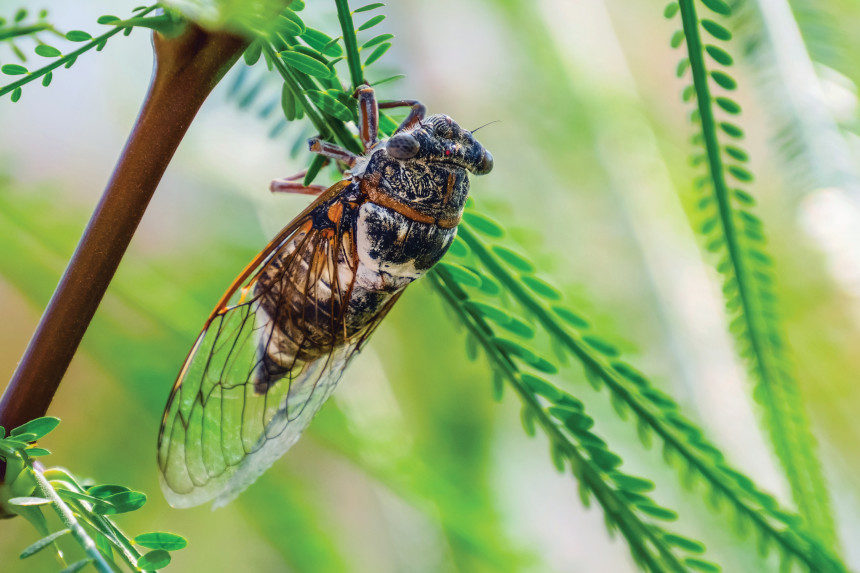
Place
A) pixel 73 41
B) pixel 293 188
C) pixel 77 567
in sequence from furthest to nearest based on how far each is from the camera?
1. pixel 293 188
2. pixel 73 41
3. pixel 77 567

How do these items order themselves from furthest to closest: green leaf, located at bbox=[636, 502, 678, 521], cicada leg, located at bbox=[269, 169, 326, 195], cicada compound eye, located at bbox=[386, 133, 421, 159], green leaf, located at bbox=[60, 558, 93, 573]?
cicada leg, located at bbox=[269, 169, 326, 195] < cicada compound eye, located at bbox=[386, 133, 421, 159] < green leaf, located at bbox=[636, 502, 678, 521] < green leaf, located at bbox=[60, 558, 93, 573]

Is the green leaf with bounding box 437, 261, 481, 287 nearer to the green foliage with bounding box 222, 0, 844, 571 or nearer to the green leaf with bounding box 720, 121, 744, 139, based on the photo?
the green foliage with bounding box 222, 0, 844, 571

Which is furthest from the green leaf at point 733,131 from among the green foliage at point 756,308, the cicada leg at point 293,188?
the cicada leg at point 293,188

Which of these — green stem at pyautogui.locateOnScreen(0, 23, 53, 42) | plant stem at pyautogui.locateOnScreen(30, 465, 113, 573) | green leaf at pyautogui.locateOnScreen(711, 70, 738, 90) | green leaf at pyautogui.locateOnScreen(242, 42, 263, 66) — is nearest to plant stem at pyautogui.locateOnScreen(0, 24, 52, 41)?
green stem at pyautogui.locateOnScreen(0, 23, 53, 42)

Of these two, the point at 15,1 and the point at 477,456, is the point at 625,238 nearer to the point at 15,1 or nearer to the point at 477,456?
the point at 477,456

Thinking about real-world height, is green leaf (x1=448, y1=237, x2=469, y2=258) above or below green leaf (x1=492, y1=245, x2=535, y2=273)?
above

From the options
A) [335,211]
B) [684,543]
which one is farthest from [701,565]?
[335,211]

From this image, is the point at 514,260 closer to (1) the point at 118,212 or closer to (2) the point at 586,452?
(2) the point at 586,452
